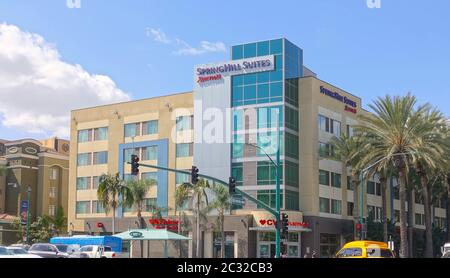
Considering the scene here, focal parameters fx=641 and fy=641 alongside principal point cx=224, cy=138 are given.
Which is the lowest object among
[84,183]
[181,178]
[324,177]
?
[84,183]

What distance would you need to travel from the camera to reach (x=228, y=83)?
71562 mm

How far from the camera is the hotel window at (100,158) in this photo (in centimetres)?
8412

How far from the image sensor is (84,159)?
86438 millimetres

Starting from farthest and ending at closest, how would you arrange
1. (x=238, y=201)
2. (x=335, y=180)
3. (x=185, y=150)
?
(x=185, y=150)
(x=335, y=180)
(x=238, y=201)

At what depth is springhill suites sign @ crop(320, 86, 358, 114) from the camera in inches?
2876

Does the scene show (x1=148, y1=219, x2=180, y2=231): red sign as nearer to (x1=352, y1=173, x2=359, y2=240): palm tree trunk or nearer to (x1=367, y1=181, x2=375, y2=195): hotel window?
(x1=352, y1=173, x2=359, y2=240): palm tree trunk

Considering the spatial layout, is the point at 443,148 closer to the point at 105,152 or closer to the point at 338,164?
the point at 338,164

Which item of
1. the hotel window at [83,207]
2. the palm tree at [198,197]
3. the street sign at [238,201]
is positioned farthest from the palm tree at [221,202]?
the hotel window at [83,207]

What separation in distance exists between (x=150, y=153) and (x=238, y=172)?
558 inches

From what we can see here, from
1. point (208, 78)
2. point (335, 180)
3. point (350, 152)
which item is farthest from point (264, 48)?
point (335, 180)

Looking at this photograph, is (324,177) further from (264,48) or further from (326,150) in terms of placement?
(264,48)

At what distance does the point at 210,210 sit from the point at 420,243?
35.5 metres

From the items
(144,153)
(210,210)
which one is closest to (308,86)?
(210,210)

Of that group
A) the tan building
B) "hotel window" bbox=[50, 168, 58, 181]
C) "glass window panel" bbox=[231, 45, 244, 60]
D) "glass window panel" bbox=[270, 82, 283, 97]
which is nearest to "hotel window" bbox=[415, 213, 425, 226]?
"glass window panel" bbox=[270, 82, 283, 97]
